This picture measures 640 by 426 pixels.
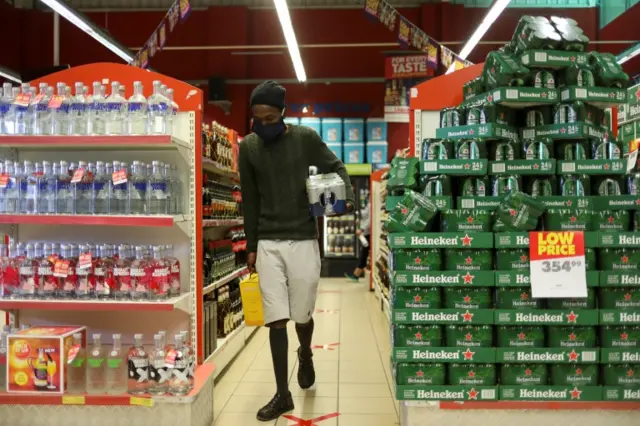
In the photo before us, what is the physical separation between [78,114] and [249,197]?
106cm

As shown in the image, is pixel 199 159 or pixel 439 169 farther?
pixel 199 159

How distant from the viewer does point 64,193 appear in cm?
313

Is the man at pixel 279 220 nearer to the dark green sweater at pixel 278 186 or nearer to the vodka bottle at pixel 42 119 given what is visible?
the dark green sweater at pixel 278 186

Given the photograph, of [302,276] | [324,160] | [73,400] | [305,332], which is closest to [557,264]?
[302,276]

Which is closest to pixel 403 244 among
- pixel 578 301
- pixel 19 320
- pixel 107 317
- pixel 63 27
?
pixel 578 301

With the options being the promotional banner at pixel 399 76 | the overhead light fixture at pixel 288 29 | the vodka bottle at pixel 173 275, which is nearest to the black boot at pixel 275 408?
the vodka bottle at pixel 173 275

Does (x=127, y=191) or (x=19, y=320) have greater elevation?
(x=127, y=191)

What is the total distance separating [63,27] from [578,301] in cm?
1419

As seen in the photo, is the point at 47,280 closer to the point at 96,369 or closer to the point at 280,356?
the point at 96,369

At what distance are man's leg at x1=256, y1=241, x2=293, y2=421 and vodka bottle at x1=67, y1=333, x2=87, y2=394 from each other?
3.23 feet

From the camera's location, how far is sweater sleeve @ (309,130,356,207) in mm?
3590

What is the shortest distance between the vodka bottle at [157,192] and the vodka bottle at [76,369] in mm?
797

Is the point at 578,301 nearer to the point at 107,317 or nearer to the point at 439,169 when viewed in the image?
the point at 439,169

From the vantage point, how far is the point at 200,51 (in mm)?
13664
